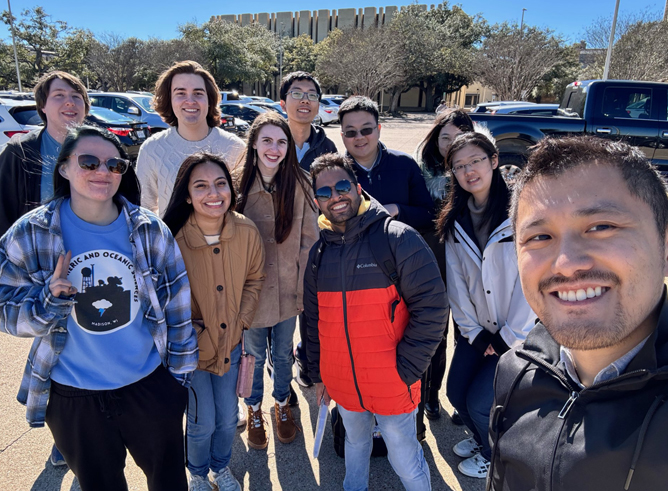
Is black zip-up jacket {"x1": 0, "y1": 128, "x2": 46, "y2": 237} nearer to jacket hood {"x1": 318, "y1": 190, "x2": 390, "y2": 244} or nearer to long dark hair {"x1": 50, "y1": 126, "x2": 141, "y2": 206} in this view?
long dark hair {"x1": 50, "y1": 126, "x2": 141, "y2": 206}

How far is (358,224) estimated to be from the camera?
1.99 m

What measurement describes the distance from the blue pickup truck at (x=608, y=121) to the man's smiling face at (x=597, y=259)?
22.0 feet

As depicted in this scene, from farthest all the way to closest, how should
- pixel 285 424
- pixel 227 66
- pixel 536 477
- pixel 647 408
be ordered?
pixel 227 66
pixel 285 424
pixel 536 477
pixel 647 408

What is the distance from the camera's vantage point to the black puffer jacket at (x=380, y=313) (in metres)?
1.94

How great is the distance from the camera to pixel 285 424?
9.05 ft

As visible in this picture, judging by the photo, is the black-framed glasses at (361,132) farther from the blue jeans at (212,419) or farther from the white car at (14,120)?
the white car at (14,120)

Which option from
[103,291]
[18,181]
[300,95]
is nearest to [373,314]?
[103,291]

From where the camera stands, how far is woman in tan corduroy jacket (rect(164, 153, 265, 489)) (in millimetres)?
2172

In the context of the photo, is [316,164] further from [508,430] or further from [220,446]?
[220,446]

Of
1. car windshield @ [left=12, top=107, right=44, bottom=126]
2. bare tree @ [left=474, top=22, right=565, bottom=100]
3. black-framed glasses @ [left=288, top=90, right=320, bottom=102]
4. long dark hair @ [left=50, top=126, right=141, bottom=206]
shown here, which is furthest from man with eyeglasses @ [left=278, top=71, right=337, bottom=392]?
bare tree @ [left=474, top=22, right=565, bottom=100]

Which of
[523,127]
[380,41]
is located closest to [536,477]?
[523,127]

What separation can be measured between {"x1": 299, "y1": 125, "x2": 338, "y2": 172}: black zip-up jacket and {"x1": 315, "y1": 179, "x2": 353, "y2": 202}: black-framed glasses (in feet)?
3.58

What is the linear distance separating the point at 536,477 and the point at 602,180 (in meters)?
0.84

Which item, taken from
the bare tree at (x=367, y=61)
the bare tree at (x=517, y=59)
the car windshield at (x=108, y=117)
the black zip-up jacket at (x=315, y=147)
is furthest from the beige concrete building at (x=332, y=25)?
the black zip-up jacket at (x=315, y=147)
